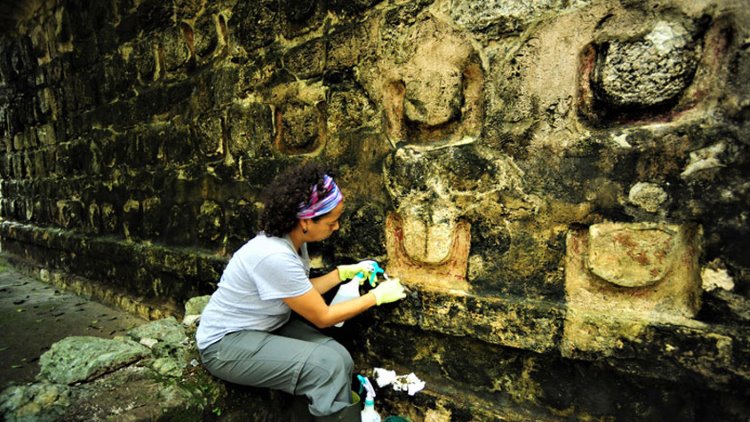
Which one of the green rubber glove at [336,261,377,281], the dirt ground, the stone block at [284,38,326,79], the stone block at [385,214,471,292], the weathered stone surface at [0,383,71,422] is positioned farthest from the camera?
the dirt ground

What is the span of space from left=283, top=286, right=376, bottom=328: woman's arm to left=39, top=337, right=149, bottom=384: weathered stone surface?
82 centimetres

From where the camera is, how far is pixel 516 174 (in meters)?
1.53

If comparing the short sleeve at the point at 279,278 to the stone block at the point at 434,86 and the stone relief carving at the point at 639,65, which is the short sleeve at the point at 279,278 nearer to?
the stone block at the point at 434,86

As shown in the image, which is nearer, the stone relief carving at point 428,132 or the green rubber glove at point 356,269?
the stone relief carving at point 428,132

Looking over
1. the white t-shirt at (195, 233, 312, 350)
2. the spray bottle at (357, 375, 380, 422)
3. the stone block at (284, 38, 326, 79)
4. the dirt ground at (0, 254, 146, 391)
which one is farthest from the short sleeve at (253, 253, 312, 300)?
the dirt ground at (0, 254, 146, 391)

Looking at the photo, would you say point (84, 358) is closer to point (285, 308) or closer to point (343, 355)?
point (285, 308)

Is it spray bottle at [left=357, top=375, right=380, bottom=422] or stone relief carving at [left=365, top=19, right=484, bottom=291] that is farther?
spray bottle at [left=357, top=375, right=380, bottom=422]

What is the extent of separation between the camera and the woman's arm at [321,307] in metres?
1.59

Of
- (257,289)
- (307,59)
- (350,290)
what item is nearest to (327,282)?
(350,290)

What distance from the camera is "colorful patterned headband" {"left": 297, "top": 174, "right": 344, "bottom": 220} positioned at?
64.4 inches

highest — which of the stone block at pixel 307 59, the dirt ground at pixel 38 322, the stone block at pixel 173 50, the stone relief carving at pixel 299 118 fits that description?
the stone block at pixel 173 50

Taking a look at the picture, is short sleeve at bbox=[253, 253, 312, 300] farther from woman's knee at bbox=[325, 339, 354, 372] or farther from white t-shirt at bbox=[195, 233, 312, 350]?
woman's knee at bbox=[325, 339, 354, 372]

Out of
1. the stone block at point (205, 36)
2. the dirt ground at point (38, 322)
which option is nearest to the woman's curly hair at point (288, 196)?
the stone block at point (205, 36)

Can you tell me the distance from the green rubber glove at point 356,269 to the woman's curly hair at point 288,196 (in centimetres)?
36
